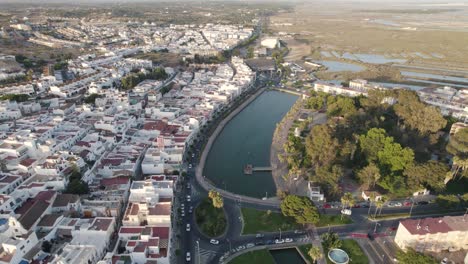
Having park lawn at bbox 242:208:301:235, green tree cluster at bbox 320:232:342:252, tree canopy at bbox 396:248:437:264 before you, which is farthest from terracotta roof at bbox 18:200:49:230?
tree canopy at bbox 396:248:437:264

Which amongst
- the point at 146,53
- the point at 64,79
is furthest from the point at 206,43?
the point at 64,79

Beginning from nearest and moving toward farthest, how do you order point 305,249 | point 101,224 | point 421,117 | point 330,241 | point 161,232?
point 161,232 → point 330,241 → point 101,224 → point 305,249 → point 421,117

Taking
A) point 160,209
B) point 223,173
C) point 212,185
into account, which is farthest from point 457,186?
point 160,209

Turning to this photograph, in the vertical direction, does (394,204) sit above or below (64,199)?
below

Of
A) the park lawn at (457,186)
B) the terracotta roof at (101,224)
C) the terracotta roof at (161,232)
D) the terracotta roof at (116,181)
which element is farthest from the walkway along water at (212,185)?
the park lawn at (457,186)

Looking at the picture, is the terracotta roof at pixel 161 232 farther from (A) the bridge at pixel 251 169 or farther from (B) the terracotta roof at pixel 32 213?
(A) the bridge at pixel 251 169

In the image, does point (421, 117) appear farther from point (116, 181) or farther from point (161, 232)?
point (116, 181)
